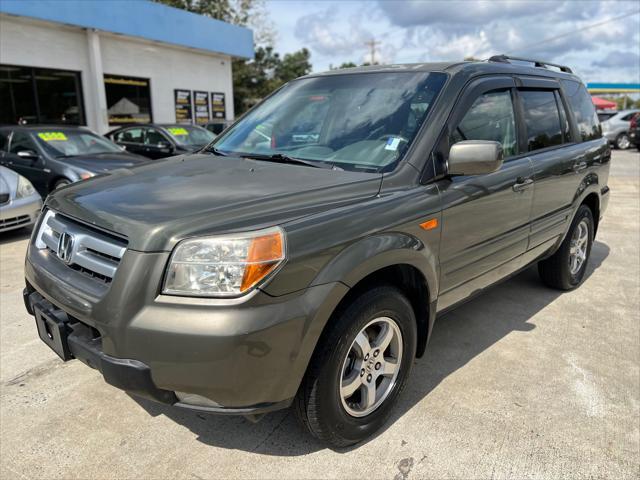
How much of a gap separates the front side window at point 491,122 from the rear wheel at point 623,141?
20983mm

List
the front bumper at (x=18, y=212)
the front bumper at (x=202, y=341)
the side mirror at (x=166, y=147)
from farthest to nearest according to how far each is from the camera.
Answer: the side mirror at (x=166, y=147) < the front bumper at (x=18, y=212) < the front bumper at (x=202, y=341)

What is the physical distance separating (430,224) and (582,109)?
9.56 feet

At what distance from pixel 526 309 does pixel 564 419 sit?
63.9 inches

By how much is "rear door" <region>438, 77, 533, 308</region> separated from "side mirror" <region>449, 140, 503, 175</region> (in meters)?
0.14

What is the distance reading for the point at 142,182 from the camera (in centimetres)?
262

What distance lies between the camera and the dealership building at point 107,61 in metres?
12.8

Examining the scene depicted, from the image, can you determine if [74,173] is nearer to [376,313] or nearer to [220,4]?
[376,313]

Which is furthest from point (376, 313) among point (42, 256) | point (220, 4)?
point (220, 4)

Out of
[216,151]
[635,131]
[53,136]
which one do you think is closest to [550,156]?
[216,151]

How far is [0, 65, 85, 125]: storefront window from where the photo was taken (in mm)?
12898


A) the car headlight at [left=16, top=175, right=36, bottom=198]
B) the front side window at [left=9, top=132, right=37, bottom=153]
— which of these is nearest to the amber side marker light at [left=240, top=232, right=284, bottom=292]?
the car headlight at [left=16, top=175, right=36, bottom=198]

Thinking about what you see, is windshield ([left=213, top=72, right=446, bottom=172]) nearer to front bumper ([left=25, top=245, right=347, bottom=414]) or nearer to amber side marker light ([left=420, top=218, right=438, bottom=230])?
amber side marker light ([left=420, top=218, right=438, bottom=230])

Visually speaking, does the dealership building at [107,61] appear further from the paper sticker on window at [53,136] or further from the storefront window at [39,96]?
the paper sticker on window at [53,136]

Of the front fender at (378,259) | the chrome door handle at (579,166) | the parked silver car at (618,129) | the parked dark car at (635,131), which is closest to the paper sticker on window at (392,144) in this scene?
the front fender at (378,259)
